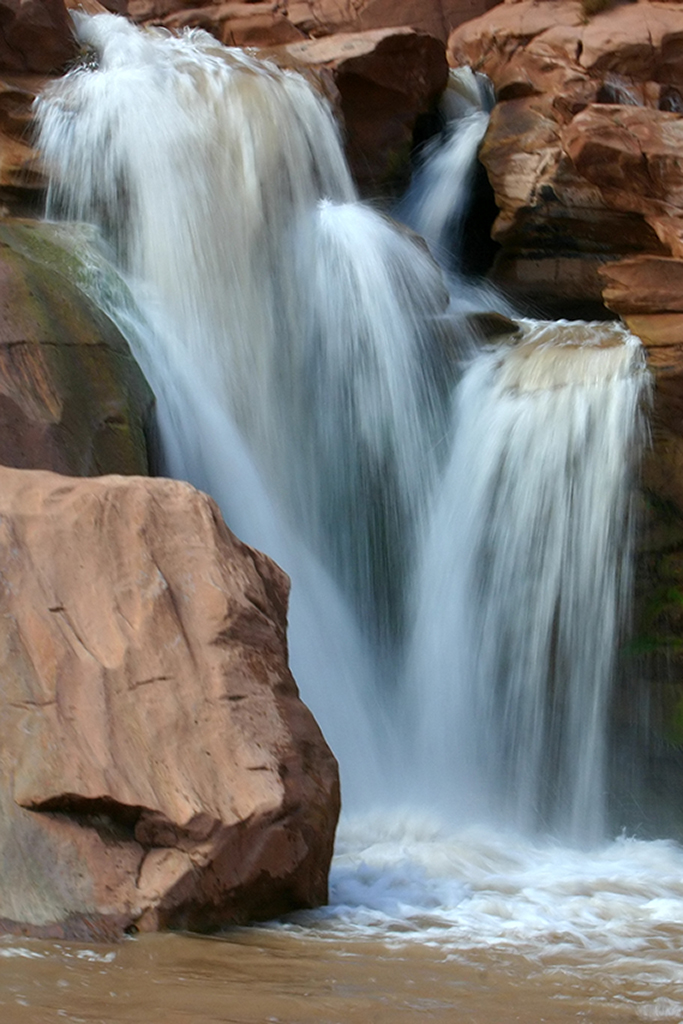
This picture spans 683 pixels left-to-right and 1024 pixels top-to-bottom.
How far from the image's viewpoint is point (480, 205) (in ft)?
32.3

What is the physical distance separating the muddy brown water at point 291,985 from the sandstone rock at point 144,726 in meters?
0.18

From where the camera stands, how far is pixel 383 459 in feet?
22.2

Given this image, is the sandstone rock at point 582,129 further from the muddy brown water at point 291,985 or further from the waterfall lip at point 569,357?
the muddy brown water at point 291,985

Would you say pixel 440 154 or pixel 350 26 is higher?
pixel 350 26

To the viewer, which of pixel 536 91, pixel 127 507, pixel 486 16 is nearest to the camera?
pixel 127 507

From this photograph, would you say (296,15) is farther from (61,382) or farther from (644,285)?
(61,382)

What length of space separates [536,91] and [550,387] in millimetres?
4226

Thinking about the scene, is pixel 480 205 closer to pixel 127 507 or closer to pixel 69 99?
pixel 69 99

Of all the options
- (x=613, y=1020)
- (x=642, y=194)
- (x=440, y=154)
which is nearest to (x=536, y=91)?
(x=440, y=154)

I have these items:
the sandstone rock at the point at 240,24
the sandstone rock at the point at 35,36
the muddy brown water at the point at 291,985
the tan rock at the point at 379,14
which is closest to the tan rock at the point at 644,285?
the sandstone rock at the point at 35,36

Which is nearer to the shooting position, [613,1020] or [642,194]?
[613,1020]

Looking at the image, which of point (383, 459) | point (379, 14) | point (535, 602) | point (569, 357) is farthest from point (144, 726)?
point (379, 14)

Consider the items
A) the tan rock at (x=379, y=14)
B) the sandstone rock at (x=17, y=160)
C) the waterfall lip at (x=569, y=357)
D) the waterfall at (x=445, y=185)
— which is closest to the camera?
the waterfall lip at (x=569, y=357)

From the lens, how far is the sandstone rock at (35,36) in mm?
7742
